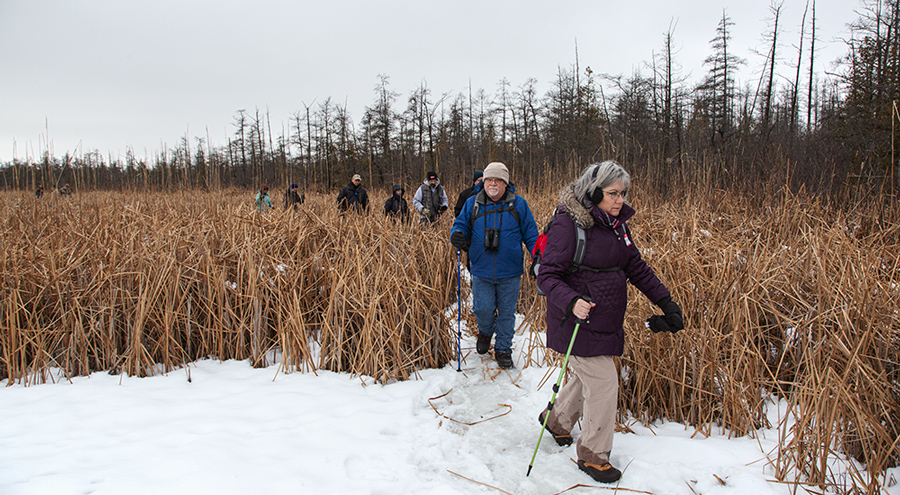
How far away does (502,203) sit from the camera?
3598 millimetres

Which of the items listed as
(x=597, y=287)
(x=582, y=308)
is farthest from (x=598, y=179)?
(x=582, y=308)

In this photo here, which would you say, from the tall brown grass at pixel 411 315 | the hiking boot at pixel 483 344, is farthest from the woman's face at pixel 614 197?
the hiking boot at pixel 483 344

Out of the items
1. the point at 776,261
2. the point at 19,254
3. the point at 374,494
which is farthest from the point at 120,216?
the point at 776,261

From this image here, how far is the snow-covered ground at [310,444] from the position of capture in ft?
6.45

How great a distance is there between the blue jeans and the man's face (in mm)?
723

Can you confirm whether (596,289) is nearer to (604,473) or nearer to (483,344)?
(604,473)

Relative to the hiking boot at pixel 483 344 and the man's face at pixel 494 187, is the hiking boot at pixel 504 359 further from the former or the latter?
the man's face at pixel 494 187

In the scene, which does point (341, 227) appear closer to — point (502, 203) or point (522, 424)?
point (502, 203)

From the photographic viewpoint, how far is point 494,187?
3533 mm

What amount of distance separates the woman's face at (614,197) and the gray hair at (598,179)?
0.06ft

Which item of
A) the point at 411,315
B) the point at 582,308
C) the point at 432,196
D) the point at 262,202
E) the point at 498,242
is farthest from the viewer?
the point at 432,196

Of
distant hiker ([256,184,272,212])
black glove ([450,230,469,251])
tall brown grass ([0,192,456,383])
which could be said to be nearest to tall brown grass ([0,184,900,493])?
tall brown grass ([0,192,456,383])

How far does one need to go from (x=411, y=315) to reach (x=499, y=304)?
31.5 inches

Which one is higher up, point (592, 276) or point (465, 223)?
point (465, 223)
